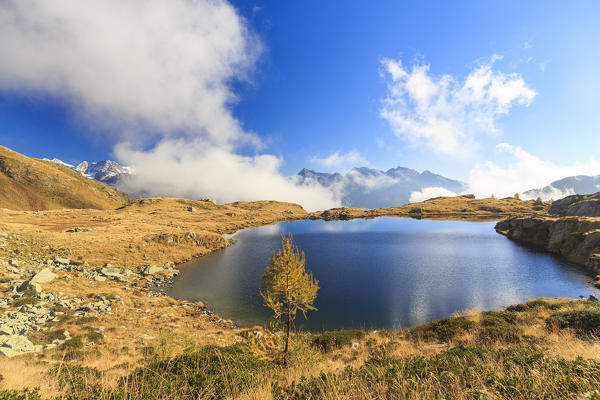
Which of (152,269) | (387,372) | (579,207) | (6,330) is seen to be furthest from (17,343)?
(579,207)

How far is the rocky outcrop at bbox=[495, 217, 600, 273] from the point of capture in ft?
163

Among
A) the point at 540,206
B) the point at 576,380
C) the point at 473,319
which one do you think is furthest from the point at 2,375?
the point at 540,206

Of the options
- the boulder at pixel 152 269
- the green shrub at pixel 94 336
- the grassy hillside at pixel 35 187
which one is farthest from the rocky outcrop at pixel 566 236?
the grassy hillside at pixel 35 187

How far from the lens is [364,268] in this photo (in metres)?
48.6

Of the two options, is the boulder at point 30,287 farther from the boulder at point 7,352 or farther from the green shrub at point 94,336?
the boulder at point 7,352

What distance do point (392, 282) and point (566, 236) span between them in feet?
192

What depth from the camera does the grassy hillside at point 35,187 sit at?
139 metres

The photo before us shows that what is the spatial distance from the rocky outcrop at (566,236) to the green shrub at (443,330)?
1875 inches

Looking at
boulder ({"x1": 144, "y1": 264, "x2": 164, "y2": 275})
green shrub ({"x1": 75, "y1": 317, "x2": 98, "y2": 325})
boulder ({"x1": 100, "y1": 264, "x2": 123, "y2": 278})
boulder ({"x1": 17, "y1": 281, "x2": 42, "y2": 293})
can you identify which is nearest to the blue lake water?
boulder ({"x1": 144, "y1": 264, "x2": 164, "y2": 275})

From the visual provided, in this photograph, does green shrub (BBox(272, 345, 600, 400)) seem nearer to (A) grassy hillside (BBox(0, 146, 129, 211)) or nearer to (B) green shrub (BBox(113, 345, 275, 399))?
(B) green shrub (BBox(113, 345, 275, 399))

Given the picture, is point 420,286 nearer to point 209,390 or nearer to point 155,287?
point 209,390

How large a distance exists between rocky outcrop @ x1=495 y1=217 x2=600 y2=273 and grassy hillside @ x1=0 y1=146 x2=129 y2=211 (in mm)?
242966

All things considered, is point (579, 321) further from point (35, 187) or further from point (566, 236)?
point (35, 187)

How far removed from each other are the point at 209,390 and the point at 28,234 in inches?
2383
